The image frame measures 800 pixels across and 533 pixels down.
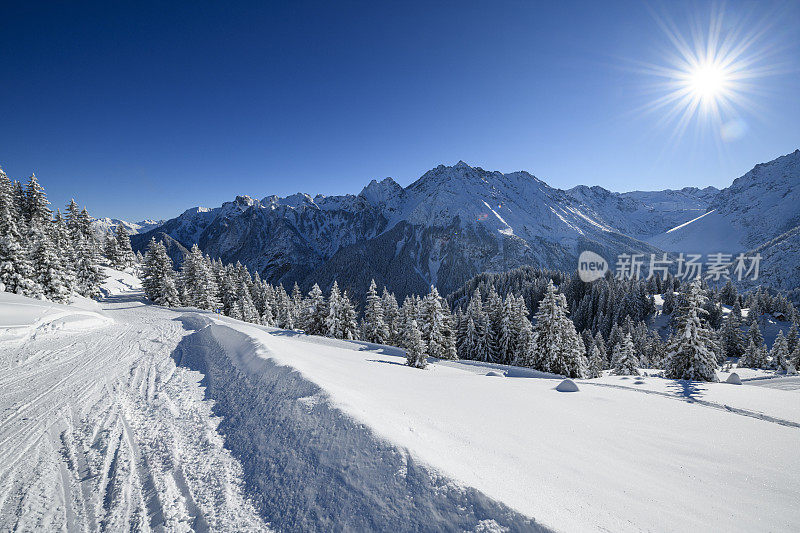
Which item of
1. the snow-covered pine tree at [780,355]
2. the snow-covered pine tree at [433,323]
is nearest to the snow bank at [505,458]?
the snow-covered pine tree at [433,323]

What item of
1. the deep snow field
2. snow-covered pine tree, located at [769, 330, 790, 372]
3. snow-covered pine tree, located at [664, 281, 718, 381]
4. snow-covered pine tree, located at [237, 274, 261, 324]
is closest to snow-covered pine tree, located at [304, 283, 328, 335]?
snow-covered pine tree, located at [237, 274, 261, 324]

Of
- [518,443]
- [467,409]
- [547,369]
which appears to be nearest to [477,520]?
[518,443]

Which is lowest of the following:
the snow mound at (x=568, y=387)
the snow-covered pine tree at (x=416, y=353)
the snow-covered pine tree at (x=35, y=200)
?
the snow-covered pine tree at (x=416, y=353)

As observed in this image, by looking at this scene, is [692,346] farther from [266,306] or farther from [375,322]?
[266,306]

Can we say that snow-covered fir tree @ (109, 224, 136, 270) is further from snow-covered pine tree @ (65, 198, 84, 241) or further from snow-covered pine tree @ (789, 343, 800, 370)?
snow-covered pine tree @ (789, 343, 800, 370)

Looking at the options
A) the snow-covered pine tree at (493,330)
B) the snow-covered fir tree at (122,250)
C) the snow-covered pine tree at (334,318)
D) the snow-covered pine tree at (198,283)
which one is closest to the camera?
the snow-covered pine tree at (334,318)

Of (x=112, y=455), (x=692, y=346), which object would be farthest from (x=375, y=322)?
(x=112, y=455)

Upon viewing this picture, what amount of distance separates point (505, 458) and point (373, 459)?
1.82m

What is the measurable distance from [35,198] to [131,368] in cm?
5388

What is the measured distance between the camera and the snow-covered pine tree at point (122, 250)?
198ft

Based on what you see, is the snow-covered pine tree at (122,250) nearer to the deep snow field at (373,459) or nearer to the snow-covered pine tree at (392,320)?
the snow-covered pine tree at (392,320)

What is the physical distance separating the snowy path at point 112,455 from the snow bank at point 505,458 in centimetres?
53

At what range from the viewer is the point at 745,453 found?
17.1 feet

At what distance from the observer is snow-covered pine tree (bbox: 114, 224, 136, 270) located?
60.3m
